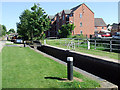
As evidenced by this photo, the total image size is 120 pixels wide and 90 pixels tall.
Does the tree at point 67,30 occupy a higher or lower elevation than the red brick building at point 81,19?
lower

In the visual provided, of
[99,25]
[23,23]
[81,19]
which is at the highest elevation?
[81,19]

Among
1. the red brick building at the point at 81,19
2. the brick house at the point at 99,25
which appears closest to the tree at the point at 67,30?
the red brick building at the point at 81,19

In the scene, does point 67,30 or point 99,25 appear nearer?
point 67,30

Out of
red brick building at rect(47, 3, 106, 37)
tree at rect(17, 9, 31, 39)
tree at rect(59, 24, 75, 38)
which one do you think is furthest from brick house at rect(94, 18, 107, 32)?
tree at rect(17, 9, 31, 39)

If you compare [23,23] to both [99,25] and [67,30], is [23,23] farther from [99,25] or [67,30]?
[99,25]

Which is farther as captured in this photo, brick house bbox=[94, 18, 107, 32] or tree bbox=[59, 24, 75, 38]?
brick house bbox=[94, 18, 107, 32]

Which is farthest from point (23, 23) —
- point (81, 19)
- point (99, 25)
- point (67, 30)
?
point (99, 25)

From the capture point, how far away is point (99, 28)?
7750 cm

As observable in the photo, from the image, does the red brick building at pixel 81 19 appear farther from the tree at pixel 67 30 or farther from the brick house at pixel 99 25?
the brick house at pixel 99 25

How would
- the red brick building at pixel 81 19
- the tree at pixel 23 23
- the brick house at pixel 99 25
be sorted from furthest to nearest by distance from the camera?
the brick house at pixel 99 25 → the red brick building at pixel 81 19 → the tree at pixel 23 23

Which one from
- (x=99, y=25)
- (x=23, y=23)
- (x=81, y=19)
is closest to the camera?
(x=23, y=23)

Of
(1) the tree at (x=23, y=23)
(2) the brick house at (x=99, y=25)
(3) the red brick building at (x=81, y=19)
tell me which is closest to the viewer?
(1) the tree at (x=23, y=23)

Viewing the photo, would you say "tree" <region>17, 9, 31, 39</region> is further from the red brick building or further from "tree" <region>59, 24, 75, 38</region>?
the red brick building

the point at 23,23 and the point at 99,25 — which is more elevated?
the point at 99,25
